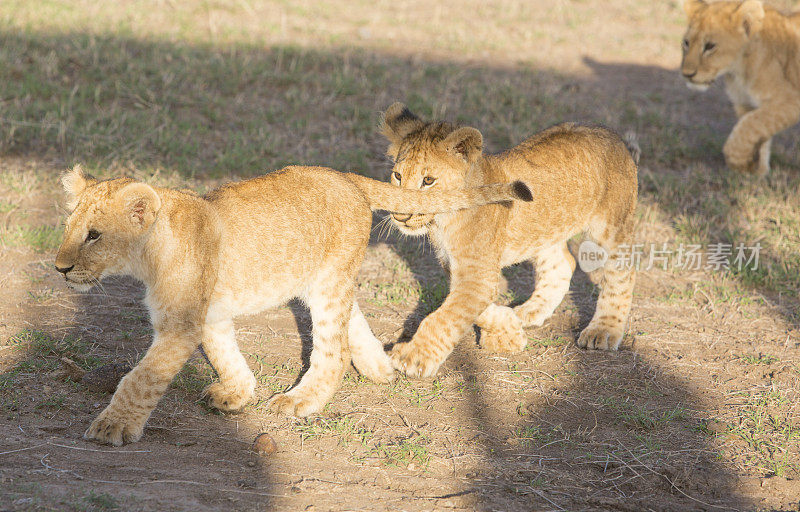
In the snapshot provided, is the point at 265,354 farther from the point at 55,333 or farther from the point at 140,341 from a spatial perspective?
the point at 55,333

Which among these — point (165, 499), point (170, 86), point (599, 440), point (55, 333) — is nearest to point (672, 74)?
point (170, 86)

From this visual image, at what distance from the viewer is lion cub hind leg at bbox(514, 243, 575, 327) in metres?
5.80

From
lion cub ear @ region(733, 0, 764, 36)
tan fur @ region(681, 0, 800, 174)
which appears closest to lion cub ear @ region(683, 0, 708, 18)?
tan fur @ region(681, 0, 800, 174)

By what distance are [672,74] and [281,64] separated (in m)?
5.33

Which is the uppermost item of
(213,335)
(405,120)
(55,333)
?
(405,120)

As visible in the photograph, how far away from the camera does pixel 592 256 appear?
5.92 metres

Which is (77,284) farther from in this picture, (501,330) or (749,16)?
(749,16)

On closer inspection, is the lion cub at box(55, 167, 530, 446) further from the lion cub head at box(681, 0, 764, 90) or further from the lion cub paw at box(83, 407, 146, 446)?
the lion cub head at box(681, 0, 764, 90)

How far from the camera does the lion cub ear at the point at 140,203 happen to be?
11.5 feet

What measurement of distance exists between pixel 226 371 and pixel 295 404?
15.1 inches

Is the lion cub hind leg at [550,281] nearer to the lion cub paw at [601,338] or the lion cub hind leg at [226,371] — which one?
the lion cub paw at [601,338]

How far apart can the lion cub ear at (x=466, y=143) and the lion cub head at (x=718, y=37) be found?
532 centimetres

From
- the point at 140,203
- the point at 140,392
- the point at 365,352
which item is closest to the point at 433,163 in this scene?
the point at 365,352

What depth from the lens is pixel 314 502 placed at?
134 inches
